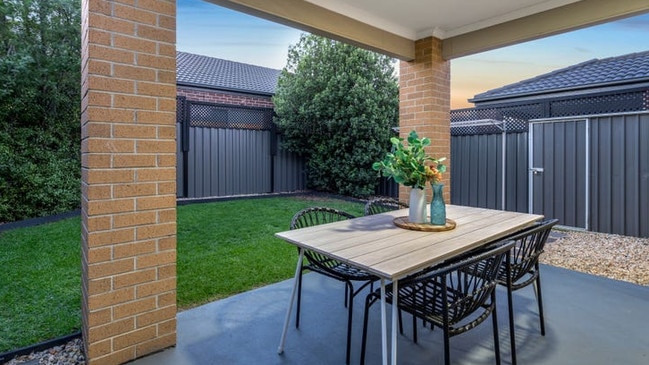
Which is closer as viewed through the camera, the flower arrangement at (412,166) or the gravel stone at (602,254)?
the flower arrangement at (412,166)

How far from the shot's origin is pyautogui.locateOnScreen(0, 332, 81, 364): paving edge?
2.00 metres

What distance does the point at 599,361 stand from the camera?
2.03 metres

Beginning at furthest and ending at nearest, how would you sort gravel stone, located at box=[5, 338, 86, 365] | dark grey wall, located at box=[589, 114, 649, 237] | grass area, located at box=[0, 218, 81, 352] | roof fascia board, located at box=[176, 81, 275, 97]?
1. roof fascia board, located at box=[176, 81, 275, 97]
2. dark grey wall, located at box=[589, 114, 649, 237]
3. grass area, located at box=[0, 218, 81, 352]
4. gravel stone, located at box=[5, 338, 86, 365]

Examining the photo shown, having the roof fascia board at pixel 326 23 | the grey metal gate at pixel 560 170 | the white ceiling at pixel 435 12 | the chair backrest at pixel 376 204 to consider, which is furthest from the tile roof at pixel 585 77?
the chair backrest at pixel 376 204

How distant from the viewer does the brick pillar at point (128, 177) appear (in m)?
1.83

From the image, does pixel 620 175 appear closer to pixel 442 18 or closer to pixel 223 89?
pixel 442 18

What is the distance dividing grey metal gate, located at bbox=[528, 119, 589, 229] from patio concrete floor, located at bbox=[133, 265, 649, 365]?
2915 mm

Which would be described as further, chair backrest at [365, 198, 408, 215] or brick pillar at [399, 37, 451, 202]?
brick pillar at [399, 37, 451, 202]

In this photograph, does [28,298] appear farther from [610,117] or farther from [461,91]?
[461,91]

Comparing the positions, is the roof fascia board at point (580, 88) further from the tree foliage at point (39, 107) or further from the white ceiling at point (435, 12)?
the tree foliage at point (39, 107)

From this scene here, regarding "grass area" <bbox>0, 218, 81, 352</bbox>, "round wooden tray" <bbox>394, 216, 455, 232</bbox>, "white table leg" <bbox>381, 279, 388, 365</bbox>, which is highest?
"round wooden tray" <bbox>394, 216, 455, 232</bbox>

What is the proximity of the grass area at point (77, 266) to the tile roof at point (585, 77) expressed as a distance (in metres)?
5.73

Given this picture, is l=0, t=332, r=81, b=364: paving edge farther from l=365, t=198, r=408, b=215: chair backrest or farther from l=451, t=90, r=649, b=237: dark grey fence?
l=451, t=90, r=649, b=237: dark grey fence

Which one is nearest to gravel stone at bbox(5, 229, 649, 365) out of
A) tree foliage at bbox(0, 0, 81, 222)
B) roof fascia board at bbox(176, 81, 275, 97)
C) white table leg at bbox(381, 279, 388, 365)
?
white table leg at bbox(381, 279, 388, 365)
